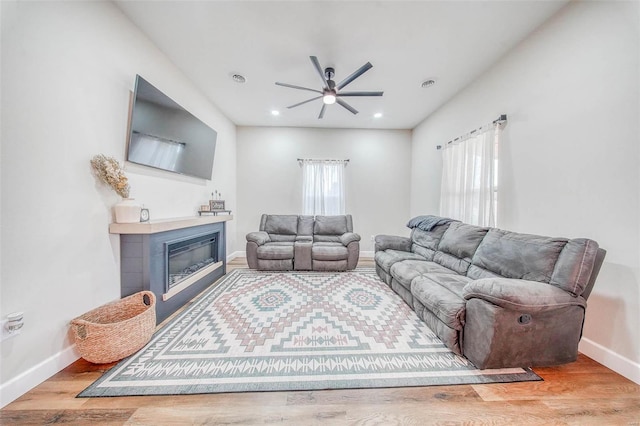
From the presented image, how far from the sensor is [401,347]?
5.72 feet

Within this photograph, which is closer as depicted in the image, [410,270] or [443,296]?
[443,296]

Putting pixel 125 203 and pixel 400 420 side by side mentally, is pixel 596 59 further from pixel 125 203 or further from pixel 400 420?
pixel 125 203

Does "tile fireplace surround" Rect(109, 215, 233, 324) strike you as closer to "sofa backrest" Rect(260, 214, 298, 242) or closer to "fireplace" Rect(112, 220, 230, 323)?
"fireplace" Rect(112, 220, 230, 323)

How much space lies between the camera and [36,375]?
53.6 inches

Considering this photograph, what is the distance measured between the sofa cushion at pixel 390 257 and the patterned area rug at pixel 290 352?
0.41 meters

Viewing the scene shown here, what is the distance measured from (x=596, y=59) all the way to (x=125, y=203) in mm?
3909

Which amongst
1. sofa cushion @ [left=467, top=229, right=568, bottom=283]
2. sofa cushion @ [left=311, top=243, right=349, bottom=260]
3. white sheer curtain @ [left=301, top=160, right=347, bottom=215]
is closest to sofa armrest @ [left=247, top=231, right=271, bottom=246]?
sofa cushion @ [left=311, top=243, right=349, bottom=260]

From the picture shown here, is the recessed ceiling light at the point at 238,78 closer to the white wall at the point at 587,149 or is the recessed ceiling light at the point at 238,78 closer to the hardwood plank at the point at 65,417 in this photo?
the white wall at the point at 587,149

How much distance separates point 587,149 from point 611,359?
1.54 m

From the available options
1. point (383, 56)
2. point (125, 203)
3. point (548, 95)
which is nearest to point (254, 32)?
point (383, 56)

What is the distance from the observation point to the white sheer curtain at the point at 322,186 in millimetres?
4594

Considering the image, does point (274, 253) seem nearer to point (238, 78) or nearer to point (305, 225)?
point (305, 225)

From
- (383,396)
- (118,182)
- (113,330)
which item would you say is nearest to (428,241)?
(383,396)

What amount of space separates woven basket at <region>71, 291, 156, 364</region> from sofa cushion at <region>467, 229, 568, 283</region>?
9.53 ft
